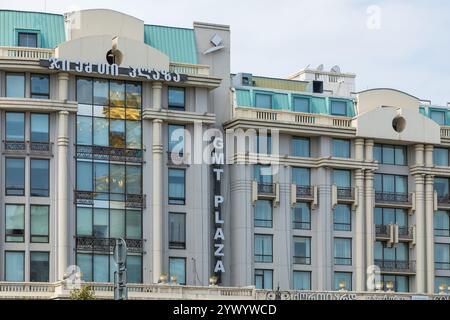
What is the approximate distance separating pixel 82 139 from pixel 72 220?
19.0 ft

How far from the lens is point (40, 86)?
7631 cm

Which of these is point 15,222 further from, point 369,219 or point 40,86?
point 369,219

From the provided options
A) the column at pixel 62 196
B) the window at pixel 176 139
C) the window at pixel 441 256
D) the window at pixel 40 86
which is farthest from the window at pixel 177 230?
the window at pixel 441 256

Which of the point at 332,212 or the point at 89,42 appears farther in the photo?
the point at 332,212

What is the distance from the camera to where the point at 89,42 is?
7675 cm

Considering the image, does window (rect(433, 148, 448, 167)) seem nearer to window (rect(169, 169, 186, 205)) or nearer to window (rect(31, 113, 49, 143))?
window (rect(169, 169, 186, 205))

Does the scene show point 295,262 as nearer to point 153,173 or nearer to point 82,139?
point 153,173

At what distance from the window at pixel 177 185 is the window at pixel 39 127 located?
9.51 m

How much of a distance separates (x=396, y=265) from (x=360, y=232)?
4807mm

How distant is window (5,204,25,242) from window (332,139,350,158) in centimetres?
2603

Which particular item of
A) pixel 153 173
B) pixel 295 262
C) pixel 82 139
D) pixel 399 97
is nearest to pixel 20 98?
pixel 82 139

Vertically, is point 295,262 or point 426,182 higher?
point 426,182

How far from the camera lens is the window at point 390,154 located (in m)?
90.3

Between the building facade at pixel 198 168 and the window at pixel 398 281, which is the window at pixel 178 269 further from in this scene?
the window at pixel 398 281
